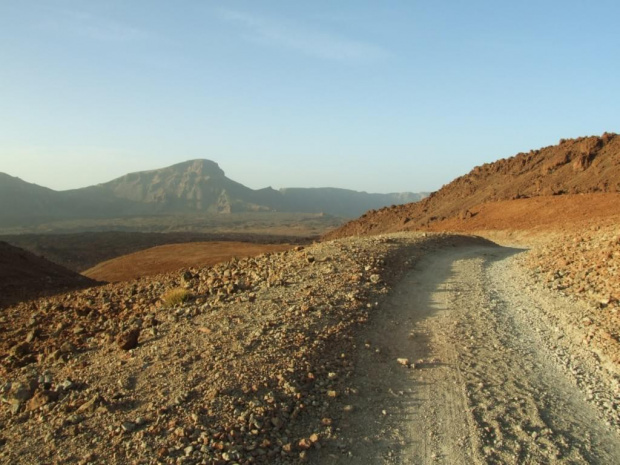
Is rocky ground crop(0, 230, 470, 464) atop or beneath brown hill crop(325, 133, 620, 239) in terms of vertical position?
beneath

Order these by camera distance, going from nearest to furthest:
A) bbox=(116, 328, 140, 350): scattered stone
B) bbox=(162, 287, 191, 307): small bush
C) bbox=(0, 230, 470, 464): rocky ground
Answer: bbox=(0, 230, 470, 464): rocky ground
bbox=(116, 328, 140, 350): scattered stone
bbox=(162, 287, 191, 307): small bush

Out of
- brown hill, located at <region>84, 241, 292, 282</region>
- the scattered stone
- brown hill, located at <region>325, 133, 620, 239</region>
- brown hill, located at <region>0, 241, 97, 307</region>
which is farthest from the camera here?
brown hill, located at <region>325, 133, 620, 239</region>

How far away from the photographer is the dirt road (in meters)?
5.14

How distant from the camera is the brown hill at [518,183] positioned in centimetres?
3826

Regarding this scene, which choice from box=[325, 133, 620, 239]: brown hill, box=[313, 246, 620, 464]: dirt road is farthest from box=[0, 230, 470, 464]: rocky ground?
box=[325, 133, 620, 239]: brown hill

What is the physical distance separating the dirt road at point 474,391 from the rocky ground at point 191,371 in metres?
0.40

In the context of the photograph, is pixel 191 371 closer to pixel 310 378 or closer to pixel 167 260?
pixel 310 378

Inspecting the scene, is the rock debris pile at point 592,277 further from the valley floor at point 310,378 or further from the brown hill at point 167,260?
the brown hill at point 167,260

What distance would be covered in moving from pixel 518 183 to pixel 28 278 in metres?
42.2

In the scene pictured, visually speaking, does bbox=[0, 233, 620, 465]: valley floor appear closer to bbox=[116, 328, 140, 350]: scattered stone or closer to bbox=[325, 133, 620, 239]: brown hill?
bbox=[116, 328, 140, 350]: scattered stone

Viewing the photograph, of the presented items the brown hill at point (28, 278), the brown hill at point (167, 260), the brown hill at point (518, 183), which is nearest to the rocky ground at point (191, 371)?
the brown hill at point (28, 278)

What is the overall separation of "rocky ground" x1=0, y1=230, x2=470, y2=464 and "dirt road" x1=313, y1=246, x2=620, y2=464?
40cm

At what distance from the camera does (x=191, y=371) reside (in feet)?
21.1

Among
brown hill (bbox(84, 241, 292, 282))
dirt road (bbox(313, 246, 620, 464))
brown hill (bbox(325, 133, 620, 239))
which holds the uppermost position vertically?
brown hill (bbox(325, 133, 620, 239))
